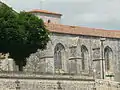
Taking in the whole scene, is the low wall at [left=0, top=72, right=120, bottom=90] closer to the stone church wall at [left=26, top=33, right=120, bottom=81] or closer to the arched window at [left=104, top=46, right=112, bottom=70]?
the stone church wall at [left=26, top=33, right=120, bottom=81]

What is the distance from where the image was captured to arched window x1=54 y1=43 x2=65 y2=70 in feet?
236

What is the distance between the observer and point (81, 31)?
243ft

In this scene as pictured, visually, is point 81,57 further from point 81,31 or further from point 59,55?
point 81,31

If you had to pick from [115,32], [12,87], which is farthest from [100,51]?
[12,87]

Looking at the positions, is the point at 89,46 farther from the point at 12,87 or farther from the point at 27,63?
the point at 12,87

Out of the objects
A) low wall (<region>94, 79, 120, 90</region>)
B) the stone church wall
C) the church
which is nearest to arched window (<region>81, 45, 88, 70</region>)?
the church

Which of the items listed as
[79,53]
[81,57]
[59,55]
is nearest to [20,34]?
[79,53]

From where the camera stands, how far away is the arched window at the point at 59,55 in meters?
71.8

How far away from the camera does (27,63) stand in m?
67.8

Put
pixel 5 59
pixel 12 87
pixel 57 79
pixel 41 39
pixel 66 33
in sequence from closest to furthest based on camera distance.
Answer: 1. pixel 12 87
2. pixel 57 79
3. pixel 41 39
4. pixel 5 59
5. pixel 66 33

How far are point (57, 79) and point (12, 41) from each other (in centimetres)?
609

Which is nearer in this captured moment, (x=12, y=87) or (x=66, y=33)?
(x=12, y=87)

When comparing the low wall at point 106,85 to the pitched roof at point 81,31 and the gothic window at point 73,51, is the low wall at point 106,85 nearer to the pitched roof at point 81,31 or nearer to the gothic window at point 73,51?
the gothic window at point 73,51

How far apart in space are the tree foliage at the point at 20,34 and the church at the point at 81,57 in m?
3.41
